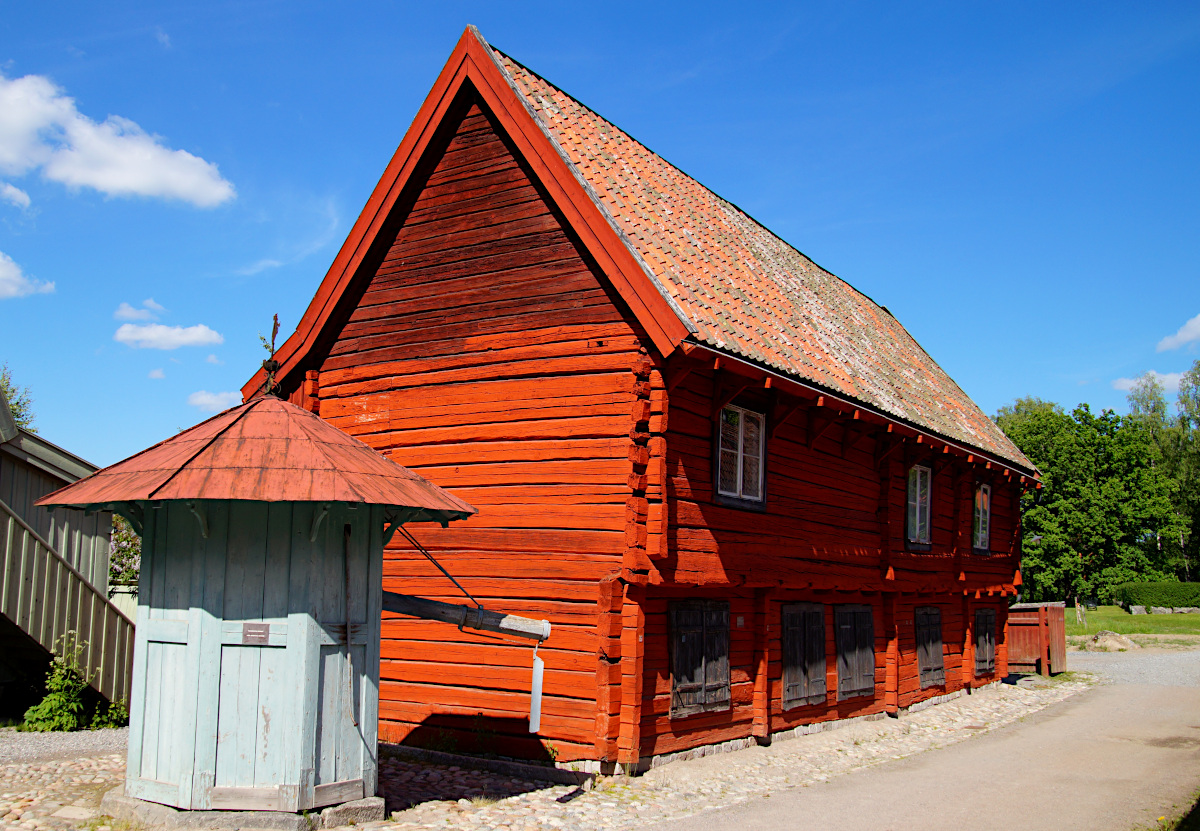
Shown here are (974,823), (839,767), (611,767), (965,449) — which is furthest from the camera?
(965,449)

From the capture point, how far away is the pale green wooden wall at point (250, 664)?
7.60m

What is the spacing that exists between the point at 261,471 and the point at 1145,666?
27036 mm

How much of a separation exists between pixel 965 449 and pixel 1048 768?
22.7 ft

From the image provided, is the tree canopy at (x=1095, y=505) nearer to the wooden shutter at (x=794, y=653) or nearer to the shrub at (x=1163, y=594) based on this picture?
the shrub at (x=1163, y=594)

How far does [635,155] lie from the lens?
1530cm

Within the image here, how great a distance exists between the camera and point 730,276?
1393cm

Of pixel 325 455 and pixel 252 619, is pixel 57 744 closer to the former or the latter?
pixel 252 619

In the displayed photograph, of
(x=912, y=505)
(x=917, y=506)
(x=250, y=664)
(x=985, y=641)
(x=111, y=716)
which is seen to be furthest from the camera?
(x=985, y=641)

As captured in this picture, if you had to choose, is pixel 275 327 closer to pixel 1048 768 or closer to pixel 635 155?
pixel 635 155

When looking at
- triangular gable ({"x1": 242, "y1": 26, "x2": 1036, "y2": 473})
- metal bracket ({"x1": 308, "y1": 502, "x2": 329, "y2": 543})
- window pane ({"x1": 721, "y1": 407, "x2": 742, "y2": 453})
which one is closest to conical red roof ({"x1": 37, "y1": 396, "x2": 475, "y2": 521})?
metal bracket ({"x1": 308, "y1": 502, "x2": 329, "y2": 543})

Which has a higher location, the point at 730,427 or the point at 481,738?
the point at 730,427

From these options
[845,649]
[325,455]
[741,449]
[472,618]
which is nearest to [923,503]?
[845,649]

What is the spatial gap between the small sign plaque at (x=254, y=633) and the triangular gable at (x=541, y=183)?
5.07 meters

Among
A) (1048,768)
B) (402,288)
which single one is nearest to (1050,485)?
(1048,768)
